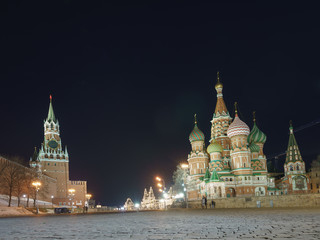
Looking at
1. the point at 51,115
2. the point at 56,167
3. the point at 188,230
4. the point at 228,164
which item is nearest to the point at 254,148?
the point at 228,164

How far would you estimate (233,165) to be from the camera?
2370 inches

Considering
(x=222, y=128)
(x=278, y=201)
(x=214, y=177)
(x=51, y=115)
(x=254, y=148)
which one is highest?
(x=51, y=115)

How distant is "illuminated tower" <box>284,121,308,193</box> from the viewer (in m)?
64.6

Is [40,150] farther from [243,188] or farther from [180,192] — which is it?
[243,188]

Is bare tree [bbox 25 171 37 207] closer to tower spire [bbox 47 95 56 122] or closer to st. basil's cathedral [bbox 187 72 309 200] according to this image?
st. basil's cathedral [bbox 187 72 309 200]

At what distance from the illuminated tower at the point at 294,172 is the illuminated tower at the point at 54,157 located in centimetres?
6356

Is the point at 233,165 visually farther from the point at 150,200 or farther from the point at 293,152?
the point at 150,200

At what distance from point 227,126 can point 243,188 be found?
45.5 feet

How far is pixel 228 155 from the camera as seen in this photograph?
6456 centimetres

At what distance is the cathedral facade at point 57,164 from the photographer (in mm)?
100375

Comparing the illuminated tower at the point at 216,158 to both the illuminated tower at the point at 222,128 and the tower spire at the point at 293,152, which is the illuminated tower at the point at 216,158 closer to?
the illuminated tower at the point at 222,128

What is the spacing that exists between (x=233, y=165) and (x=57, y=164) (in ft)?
206

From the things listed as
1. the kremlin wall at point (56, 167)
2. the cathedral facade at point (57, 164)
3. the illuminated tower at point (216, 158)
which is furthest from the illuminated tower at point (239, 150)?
the cathedral facade at point (57, 164)

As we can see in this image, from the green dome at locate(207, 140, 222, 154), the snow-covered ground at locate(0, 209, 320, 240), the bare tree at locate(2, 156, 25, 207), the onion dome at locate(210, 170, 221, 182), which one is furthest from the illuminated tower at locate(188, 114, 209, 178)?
the snow-covered ground at locate(0, 209, 320, 240)
